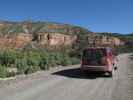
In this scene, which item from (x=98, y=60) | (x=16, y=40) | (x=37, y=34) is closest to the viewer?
(x=98, y=60)

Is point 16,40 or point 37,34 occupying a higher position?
point 37,34

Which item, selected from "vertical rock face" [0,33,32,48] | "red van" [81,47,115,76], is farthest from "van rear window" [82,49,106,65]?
"vertical rock face" [0,33,32,48]

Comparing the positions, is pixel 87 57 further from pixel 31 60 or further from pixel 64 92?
pixel 31 60

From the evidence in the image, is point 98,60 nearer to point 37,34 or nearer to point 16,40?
point 16,40

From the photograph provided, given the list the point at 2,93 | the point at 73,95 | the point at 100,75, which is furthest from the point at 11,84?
the point at 100,75

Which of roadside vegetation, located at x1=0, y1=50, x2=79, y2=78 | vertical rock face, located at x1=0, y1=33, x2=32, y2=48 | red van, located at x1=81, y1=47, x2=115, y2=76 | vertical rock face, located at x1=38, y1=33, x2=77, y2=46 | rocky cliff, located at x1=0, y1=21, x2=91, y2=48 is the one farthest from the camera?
vertical rock face, located at x1=38, y1=33, x2=77, y2=46

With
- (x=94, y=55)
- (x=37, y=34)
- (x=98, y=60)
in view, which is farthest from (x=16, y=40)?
(x=98, y=60)

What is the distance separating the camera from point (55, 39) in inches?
5256

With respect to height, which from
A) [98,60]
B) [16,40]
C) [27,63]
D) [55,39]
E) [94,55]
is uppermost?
[55,39]

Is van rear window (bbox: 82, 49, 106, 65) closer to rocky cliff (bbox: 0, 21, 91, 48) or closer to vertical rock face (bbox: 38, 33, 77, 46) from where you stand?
rocky cliff (bbox: 0, 21, 91, 48)

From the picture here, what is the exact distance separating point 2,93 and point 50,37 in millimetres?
120205

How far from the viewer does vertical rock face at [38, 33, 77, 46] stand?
128 m

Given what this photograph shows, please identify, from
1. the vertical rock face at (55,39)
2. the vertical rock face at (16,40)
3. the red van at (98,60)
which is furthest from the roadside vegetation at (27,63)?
the vertical rock face at (55,39)

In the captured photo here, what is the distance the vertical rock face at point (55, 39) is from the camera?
128m
